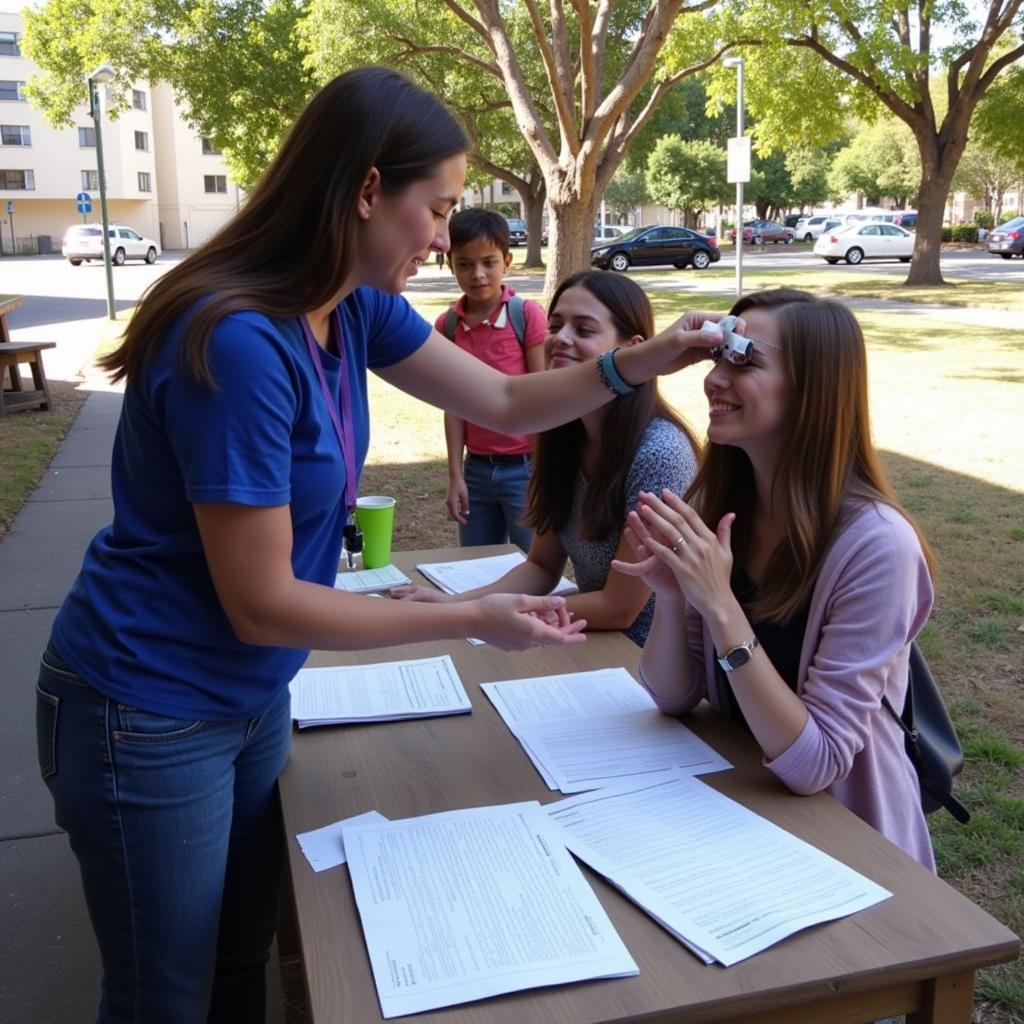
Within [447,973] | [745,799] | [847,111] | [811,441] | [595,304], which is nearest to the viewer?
[447,973]

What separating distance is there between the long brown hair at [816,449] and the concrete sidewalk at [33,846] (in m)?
1.65

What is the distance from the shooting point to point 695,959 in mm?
1312

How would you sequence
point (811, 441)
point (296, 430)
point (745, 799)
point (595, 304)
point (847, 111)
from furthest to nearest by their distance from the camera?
point (847, 111) < point (595, 304) < point (811, 441) < point (745, 799) < point (296, 430)

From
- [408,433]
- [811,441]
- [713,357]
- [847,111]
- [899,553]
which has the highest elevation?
[847,111]

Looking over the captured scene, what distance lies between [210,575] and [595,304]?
1660mm

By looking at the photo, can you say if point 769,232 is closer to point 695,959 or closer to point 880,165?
point 880,165

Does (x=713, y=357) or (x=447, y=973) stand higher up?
(x=713, y=357)

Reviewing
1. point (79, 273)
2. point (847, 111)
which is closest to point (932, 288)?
point (847, 111)

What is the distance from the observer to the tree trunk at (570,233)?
13242mm

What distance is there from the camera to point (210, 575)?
58.8 inches

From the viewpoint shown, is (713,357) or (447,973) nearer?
(447,973)

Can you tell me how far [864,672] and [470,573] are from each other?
1.43m

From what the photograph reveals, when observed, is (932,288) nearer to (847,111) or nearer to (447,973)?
(847,111)

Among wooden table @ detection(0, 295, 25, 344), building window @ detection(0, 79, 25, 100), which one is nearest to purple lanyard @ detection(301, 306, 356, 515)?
wooden table @ detection(0, 295, 25, 344)
